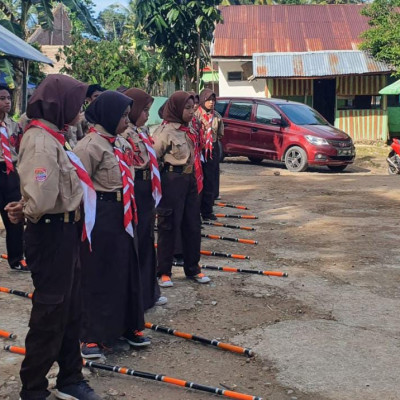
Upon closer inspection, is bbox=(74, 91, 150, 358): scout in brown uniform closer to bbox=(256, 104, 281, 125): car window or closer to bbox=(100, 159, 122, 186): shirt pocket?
bbox=(100, 159, 122, 186): shirt pocket

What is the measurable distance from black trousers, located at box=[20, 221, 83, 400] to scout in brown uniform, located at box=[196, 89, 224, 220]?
5.76 meters

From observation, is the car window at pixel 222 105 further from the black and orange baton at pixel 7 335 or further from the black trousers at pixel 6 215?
the black and orange baton at pixel 7 335

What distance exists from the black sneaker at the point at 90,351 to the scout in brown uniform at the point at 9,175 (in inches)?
89.3

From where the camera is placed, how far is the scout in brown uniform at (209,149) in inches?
369

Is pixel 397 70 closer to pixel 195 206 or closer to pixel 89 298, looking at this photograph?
pixel 195 206

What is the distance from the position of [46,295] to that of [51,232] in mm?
339

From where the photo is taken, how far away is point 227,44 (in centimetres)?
2339

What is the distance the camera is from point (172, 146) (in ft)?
20.3

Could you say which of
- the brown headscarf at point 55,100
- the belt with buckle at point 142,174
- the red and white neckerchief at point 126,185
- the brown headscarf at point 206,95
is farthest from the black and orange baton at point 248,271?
the brown headscarf at point 206,95

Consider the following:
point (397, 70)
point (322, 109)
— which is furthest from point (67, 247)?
point (322, 109)

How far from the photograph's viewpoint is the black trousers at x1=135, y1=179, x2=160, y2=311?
5.33 metres

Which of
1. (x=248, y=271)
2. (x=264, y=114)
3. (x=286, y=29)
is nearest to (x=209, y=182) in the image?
(x=248, y=271)

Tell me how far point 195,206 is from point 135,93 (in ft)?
4.20

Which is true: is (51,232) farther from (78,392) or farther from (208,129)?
(208,129)
